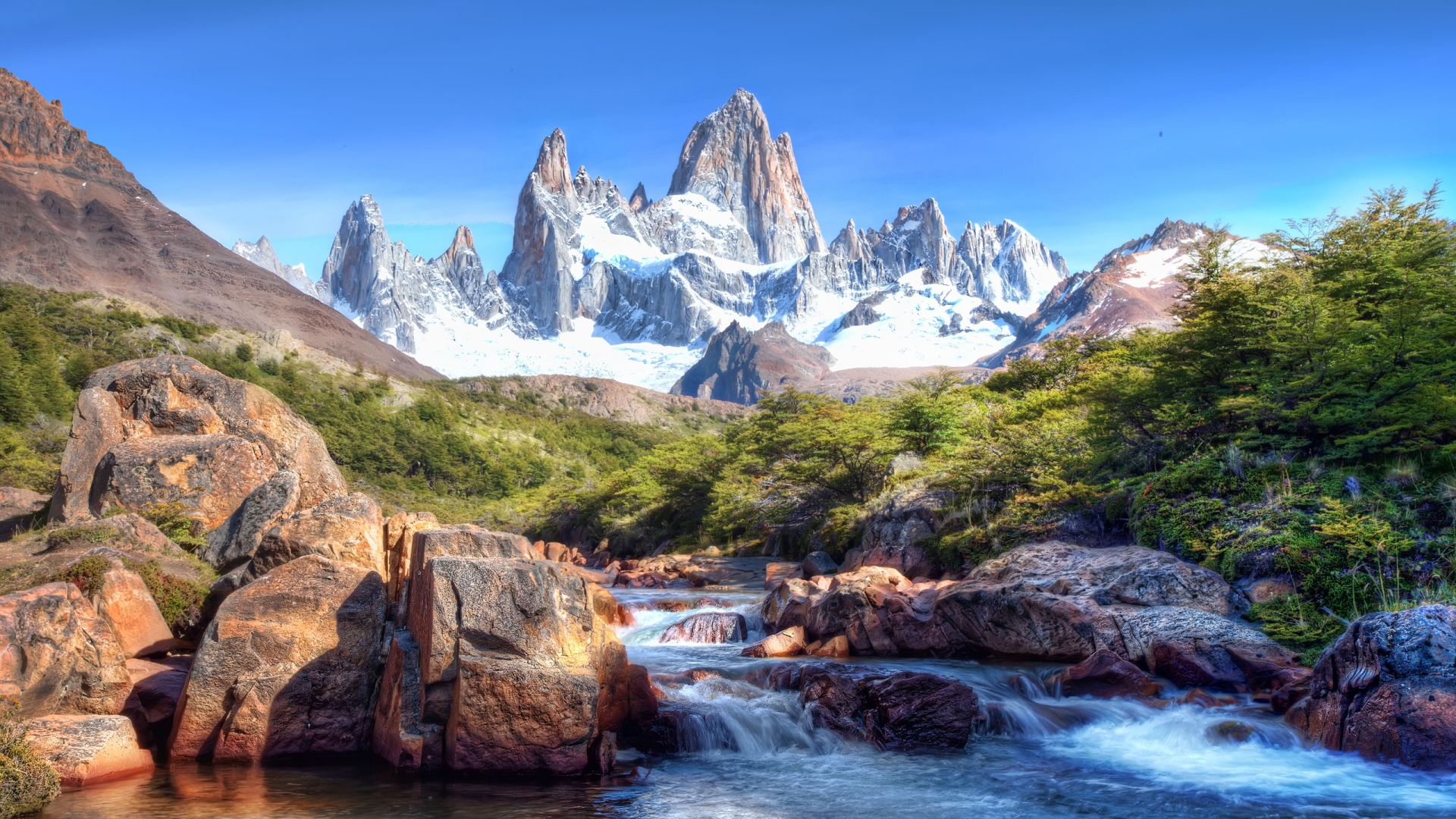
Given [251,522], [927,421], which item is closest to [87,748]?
[251,522]

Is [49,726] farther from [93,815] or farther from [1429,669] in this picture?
[1429,669]

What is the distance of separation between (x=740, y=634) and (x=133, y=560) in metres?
9.63

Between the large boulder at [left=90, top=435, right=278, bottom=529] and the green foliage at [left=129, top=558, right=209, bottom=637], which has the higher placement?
the large boulder at [left=90, top=435, right=278, bottom=529]

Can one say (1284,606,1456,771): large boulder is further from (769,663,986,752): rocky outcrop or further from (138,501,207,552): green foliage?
(138,501,207,552): green foliage

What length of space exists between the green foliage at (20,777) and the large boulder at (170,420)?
896cm

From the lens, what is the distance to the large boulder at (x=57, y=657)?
8.55 metres

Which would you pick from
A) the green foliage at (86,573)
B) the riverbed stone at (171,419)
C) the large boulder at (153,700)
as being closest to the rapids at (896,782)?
the large boulder at (153,700)

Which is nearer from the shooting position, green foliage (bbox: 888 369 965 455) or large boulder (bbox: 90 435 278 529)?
large boulder (bbox: 90 435 278 529)

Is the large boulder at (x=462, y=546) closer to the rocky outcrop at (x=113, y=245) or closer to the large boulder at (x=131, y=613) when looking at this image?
the large boulder at (x=131, y=613)

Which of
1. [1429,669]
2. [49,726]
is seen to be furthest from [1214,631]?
[49,726]

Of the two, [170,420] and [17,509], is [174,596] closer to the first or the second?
[170,420]

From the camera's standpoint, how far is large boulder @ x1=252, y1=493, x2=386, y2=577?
36.8 feet

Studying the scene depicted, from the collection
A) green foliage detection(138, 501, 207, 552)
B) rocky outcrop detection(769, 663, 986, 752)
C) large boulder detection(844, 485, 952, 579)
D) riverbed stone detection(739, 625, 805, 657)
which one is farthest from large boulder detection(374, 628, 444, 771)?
large boulder detection(844, 485, 952, 579)

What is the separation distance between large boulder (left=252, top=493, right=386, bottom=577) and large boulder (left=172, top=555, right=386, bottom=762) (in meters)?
1.06
